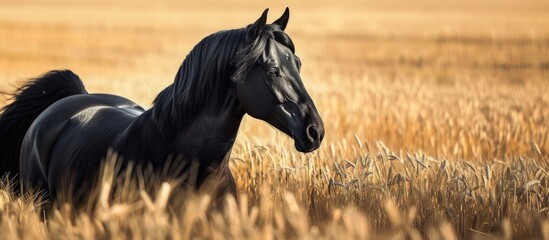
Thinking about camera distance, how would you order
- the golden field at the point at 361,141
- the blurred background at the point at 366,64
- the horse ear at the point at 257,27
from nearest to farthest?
the golden field at the point at 361,141
the horse ear at the point at 257,27
the blurred background at the point at 366,64

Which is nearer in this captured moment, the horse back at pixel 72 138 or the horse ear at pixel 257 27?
the horse ear at pixel 257 27

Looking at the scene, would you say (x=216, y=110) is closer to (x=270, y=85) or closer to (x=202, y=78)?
(x=202, y=78)

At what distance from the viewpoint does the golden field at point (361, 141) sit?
3098mm

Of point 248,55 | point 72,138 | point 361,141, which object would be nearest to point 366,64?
point 361,141

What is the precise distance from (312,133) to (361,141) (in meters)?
4.63

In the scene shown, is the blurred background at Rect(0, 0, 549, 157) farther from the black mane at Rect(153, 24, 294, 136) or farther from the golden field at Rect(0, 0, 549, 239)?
the black mane at Rect(153, 24, 294, 136)

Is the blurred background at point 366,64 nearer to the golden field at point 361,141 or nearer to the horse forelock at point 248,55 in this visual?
the golden field at point 361,141

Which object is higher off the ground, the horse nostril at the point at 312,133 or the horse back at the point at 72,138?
the horse nostril at the point at 312,133

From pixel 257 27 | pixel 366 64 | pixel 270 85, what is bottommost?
pixel 366 64

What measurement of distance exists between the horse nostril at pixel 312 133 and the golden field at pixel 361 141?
27 centimetres

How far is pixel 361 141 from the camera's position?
812 centimetres

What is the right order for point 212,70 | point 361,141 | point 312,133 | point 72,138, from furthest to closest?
point 361,141, point 72,138, point 212,70, point 312,133

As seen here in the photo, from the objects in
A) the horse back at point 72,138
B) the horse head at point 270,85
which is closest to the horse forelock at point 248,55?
the horse head at point 270,85

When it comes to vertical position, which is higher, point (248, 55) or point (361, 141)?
point (248, 55)
